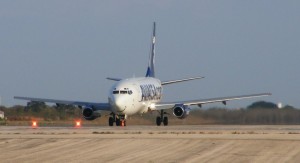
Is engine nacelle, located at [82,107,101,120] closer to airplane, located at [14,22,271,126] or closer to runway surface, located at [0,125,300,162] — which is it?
airplane, located at [14,22,271,126]

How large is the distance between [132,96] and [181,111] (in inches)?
221

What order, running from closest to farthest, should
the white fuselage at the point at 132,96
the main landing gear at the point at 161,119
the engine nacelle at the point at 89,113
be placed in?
the white fuselage at the point at 132,96
the engine nacelle at the point at 89,113
the main landing gear at the point at 161,119

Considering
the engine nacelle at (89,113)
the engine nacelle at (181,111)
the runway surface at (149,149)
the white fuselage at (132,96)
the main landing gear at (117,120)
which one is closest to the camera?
the runway surface at (149,149)

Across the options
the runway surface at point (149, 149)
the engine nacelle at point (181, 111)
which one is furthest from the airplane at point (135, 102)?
the runway surface at point (149, 149)

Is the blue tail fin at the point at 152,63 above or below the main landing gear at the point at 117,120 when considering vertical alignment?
above

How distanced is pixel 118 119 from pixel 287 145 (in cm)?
3201

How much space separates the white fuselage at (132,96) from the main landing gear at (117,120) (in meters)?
0.49

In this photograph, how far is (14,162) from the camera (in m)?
28.4

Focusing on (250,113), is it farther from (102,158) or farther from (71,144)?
(102,158)

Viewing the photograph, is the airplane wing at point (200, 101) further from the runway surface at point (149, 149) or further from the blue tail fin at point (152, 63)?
the runway surface at point (149, 149)

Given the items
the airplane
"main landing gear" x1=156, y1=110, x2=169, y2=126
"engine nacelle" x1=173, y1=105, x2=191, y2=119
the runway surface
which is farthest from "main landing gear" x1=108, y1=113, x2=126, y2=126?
the runway surface

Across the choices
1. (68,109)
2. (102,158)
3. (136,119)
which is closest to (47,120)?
(68,109)

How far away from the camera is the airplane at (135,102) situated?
64062 mm

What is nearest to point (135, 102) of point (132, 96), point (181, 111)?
point (132, 96)
